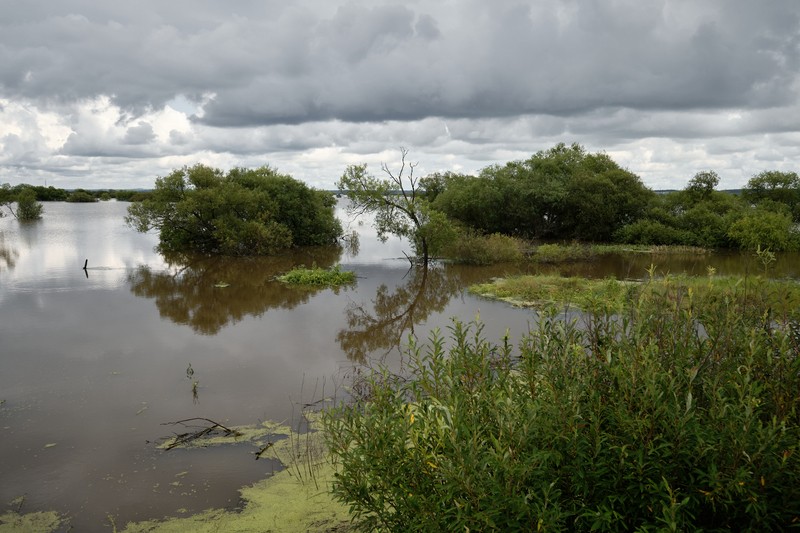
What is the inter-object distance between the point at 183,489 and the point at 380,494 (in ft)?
15.8

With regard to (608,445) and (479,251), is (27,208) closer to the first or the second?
(479,251)

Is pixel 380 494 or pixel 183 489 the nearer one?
pixel 380 494

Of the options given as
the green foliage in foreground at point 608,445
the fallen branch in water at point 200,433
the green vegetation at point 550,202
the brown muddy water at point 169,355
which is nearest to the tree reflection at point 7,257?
the brown muddy water at point 169,355

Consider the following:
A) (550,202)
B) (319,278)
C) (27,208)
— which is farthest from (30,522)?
(27,208)

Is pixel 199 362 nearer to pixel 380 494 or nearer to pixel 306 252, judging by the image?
pixel 380 494

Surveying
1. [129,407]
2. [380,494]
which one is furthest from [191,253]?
[380,494]

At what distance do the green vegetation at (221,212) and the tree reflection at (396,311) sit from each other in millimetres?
11854

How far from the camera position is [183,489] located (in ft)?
26.8

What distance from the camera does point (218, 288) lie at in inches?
980

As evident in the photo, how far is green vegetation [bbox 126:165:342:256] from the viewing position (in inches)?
1409

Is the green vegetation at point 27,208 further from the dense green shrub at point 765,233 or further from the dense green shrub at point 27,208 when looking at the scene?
the dense green shrub at point 765,233

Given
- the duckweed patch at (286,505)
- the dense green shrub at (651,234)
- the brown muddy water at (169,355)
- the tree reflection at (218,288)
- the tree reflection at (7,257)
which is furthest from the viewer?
the dense green shrub at (651,234)

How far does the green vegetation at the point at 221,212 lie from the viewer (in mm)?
35781

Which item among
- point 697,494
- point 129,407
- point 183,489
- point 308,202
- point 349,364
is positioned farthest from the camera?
point 308,202
